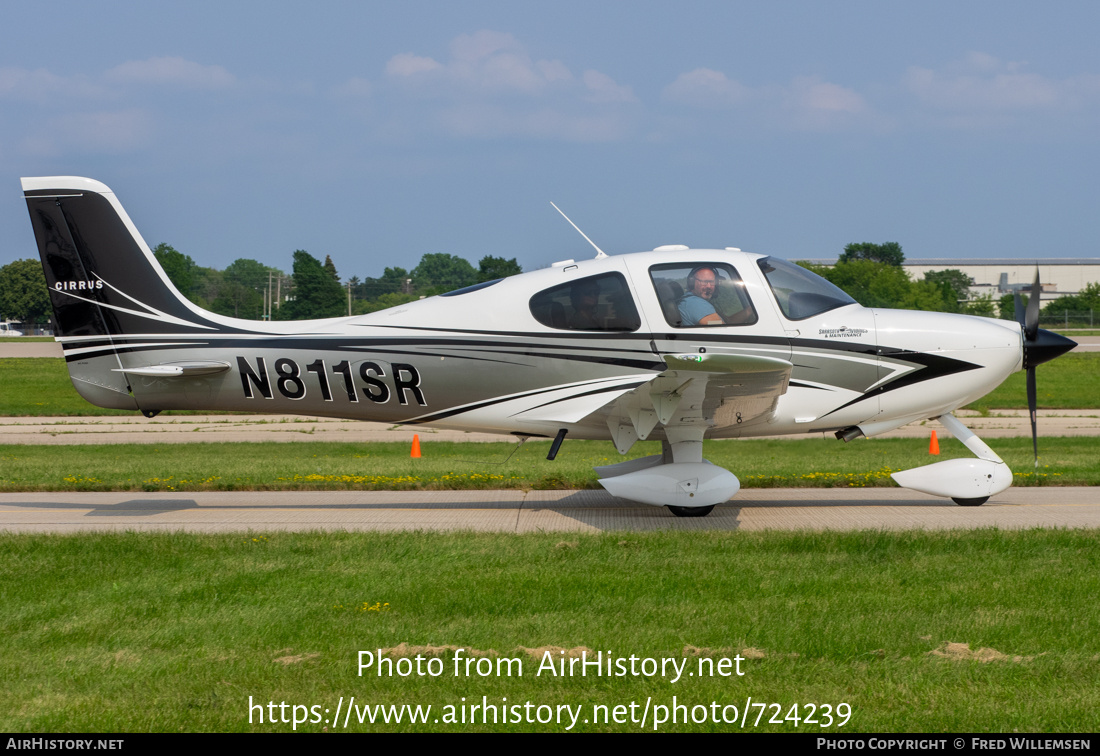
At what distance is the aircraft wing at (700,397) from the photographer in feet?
26.7

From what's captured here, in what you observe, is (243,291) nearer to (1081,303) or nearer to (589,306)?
(1081,303)

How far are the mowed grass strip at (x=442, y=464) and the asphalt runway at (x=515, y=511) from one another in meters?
0.42

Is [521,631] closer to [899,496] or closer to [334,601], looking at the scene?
[334,601]

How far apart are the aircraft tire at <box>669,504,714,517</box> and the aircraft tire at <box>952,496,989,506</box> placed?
269 centimetres

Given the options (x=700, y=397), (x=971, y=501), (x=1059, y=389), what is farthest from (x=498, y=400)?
(x=1059, y=389)

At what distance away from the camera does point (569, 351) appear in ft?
31.8

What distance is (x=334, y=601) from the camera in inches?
251

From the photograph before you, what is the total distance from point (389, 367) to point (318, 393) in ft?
2.55

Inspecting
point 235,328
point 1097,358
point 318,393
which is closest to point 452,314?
point 318,393

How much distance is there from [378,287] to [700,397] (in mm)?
70517

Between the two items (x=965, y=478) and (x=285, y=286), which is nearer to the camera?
(x=965, y=478)

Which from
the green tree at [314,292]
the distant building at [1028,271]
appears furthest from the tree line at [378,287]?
the distant building at [1028,271]

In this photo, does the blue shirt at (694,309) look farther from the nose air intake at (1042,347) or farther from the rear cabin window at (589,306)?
the nose air intake at (1042,347)

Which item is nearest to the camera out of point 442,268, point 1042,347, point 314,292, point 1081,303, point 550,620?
point 550,620
